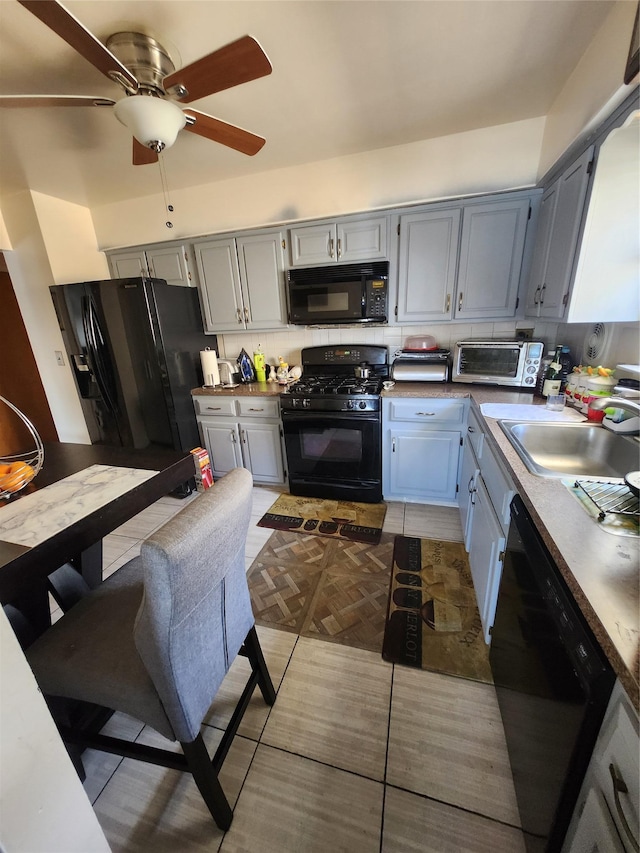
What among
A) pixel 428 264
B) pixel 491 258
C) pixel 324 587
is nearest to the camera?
pixel 324 587

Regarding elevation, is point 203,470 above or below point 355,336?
below

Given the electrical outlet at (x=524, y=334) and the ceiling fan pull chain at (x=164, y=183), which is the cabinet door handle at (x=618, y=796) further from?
the ceiling fan pull chain at (x=164, y=183)

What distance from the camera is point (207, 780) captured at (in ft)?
2.97

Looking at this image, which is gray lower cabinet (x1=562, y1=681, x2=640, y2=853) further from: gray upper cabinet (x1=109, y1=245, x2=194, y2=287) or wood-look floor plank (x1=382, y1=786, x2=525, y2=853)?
gray upper cabinet (x1=109, y1=245, x2=194, y2=287)

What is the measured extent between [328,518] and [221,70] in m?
2.38

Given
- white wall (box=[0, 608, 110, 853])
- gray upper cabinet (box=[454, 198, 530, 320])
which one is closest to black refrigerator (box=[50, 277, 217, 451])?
gray upper cabinet (box=[454, 198, 530, 320])

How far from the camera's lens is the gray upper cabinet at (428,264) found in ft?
7.27

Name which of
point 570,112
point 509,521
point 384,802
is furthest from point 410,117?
point 384,802

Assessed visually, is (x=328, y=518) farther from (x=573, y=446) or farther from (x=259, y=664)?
(x=573, y=446)

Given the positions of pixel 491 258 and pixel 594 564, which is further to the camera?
pixel 491 258

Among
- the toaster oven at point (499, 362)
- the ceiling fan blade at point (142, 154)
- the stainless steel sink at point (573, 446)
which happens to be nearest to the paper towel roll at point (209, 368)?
the ceiling fan blade at point (142, 154)

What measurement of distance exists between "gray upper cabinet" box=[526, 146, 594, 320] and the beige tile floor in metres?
1.88

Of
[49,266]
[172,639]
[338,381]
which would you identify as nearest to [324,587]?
[172,639]

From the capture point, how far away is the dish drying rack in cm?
86
